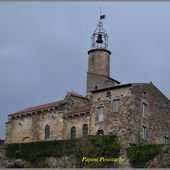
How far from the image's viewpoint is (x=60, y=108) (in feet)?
199

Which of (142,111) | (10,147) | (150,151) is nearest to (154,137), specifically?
(142,111)

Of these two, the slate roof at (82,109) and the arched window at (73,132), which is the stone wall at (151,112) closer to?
the slate roof at (82,109)

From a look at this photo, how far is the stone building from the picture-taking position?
5506 cm

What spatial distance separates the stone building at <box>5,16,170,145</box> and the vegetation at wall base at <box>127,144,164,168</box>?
3.82 meters

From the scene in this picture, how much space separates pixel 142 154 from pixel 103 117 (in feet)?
27.2

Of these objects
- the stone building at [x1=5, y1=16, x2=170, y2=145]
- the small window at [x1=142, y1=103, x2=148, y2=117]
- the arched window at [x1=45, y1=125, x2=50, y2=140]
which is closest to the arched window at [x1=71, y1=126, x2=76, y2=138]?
the stone building at [x1=5, y1=16, x2=170, y2=145]

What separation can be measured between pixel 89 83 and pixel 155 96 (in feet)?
39.8

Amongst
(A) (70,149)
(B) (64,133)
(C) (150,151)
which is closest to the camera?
(C) (150,151)

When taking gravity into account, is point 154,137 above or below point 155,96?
below

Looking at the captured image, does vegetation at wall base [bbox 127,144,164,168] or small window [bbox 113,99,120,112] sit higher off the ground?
small window [bbox 113,99,120,112]

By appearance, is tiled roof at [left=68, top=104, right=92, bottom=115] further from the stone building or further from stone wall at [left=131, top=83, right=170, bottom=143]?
stone wall at [left=131, top=83, right=170, bottom=143]

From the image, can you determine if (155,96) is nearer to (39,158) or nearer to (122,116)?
(122,116)

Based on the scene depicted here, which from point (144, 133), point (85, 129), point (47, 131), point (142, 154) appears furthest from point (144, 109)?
point (47, 131)

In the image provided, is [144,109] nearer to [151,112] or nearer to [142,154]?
[151,112]
